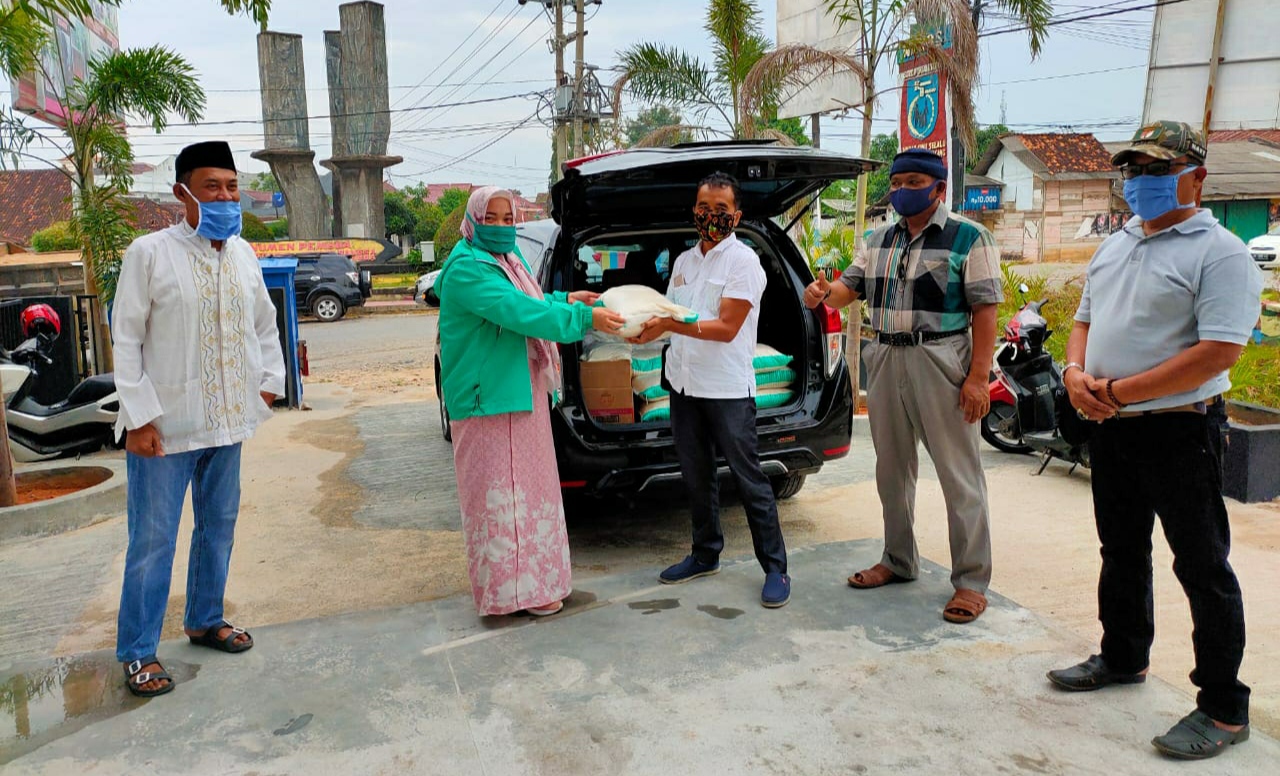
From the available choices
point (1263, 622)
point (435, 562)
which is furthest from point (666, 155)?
point (1263, 622)

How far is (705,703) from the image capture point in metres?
2.89

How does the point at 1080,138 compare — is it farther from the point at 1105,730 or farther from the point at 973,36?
the point at 1105,730

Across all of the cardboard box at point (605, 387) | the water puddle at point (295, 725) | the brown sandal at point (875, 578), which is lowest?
the water puddle at point (295, 725)

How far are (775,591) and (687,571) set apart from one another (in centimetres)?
46

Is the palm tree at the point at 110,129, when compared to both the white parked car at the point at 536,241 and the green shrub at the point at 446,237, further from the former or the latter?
the green shrub at the point at 446,237

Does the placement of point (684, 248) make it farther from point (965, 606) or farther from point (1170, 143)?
point (1170, 143)

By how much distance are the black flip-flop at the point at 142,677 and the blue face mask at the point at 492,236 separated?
1.81 metres

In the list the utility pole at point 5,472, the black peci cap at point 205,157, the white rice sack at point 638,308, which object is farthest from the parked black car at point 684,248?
the utility pole at point 5,472

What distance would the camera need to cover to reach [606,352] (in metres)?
4.64

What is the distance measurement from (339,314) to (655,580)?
1862cm

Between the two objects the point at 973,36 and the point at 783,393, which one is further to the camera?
the point at 973,36

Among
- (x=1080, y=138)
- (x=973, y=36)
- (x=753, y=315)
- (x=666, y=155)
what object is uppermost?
(x=1080, y=138)

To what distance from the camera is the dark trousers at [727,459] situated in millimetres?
3744

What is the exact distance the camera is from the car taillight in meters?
4.70
